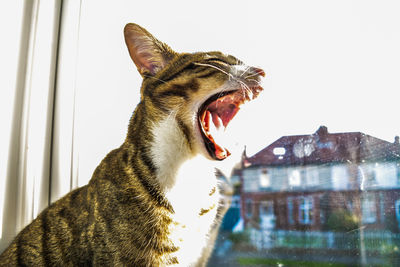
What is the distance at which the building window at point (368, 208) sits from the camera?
86 centimetres

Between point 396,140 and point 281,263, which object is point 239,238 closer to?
point 281,263

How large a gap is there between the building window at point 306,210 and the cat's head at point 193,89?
28 cm

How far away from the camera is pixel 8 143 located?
1220 mm

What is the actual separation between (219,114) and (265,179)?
10.2 inches

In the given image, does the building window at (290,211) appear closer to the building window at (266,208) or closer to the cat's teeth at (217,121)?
the building window at (266,208)

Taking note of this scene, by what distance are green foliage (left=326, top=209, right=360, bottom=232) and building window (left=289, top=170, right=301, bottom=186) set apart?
129mm

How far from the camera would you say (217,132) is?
100 centimetres

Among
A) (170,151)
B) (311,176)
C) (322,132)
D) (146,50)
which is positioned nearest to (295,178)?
(311,176)

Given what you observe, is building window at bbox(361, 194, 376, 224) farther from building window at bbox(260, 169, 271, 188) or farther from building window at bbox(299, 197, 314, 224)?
building window at bbox(260, 169, 271, 188)

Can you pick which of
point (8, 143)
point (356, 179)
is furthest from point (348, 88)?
point (8, 143)

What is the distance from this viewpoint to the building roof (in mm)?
876

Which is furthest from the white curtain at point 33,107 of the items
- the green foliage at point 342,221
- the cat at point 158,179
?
Result: the green foliage at point 342,221

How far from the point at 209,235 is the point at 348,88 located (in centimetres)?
62

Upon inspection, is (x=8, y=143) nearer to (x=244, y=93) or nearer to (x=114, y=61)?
(x=114, y=61)
